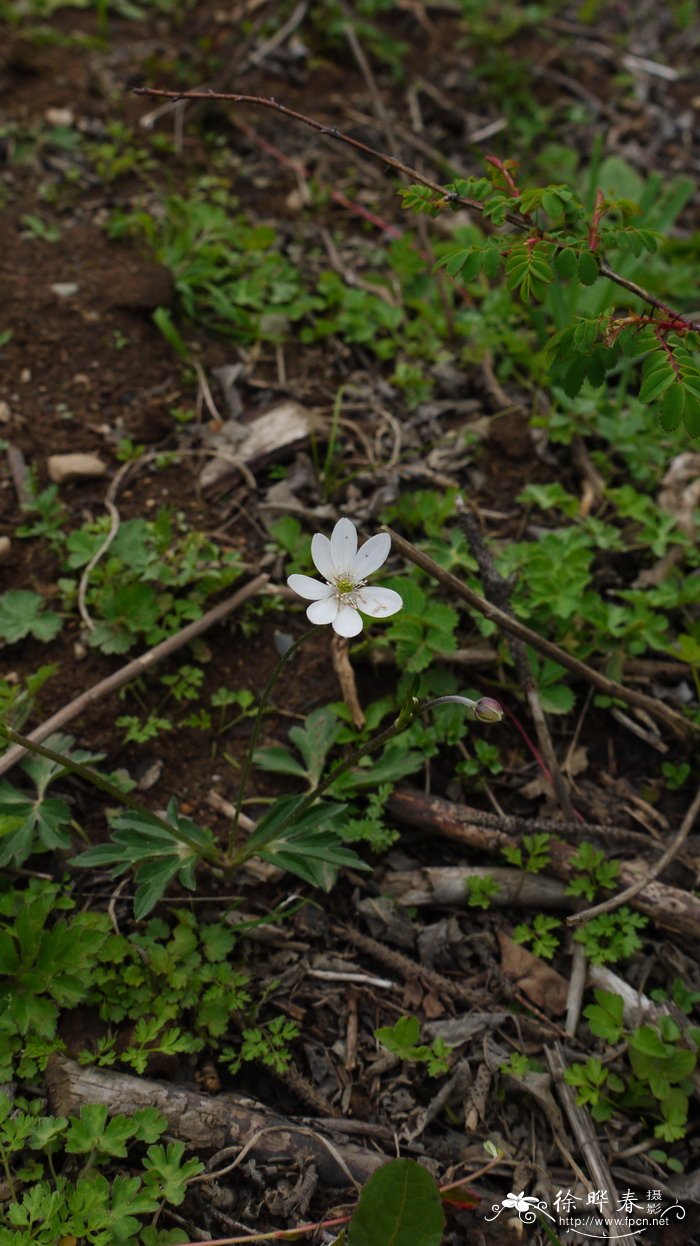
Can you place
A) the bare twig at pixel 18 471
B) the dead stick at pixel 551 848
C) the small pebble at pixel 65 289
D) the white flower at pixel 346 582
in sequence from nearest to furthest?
the white flower at pixel 346 582 < the dead stick at pixel 551 848 < the bare twig at pixel 18 471 < the small pebble at pixel 65 289

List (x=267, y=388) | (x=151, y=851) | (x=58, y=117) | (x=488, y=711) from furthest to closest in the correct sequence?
(x=58, y=117) → (x=267, y=388) → (x=151, y=851) → (x=488, y=711)

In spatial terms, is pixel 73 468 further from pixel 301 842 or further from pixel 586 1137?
pixel 586 1137

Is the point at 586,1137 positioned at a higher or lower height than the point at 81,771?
lower

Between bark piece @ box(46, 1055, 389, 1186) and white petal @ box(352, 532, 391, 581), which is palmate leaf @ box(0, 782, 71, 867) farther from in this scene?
white petal @ box(352, 532, 391, 581)

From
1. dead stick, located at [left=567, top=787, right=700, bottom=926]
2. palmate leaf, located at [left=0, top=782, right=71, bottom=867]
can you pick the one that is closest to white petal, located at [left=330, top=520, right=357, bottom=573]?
palmate leaf, located at [left=0, top=782, right=71, bottom=867]

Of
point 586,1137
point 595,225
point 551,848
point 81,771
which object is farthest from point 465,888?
point 595,225

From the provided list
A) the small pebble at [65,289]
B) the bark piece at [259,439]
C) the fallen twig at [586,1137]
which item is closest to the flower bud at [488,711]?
the fallen twig at [586,1137]

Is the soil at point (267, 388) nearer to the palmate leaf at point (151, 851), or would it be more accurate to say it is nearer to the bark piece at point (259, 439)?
the bark piece at point (259, 439)
